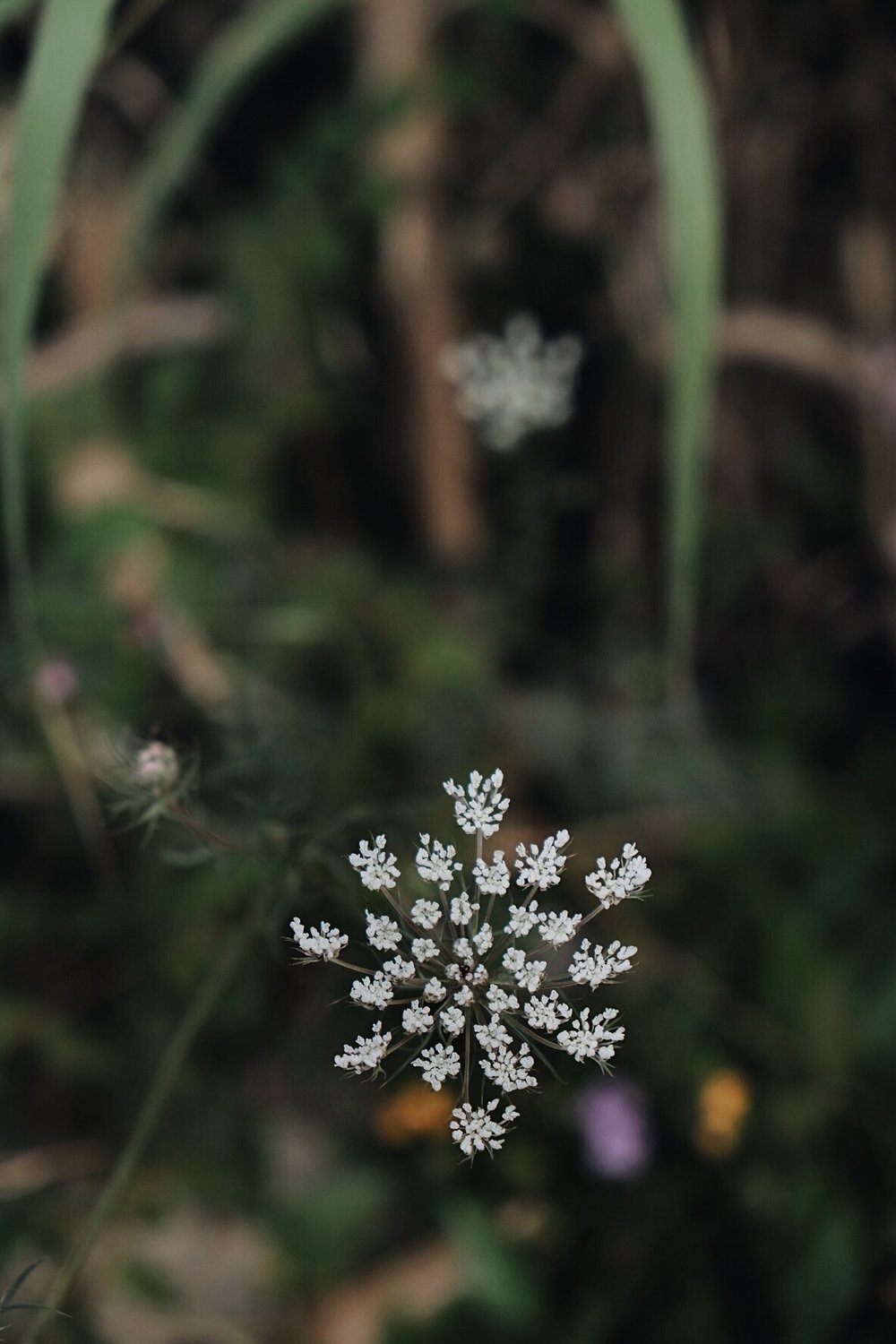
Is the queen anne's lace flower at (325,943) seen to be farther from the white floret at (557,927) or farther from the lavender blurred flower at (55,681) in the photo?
the lavender blurred flower at (55,681)

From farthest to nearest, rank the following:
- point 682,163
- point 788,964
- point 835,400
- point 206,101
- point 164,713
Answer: point 835,400
point 164,713
point 788,964
point 206,101
point 682,163

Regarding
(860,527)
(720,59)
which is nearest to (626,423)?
(860,527)

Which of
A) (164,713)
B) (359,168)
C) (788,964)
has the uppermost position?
(359,168)

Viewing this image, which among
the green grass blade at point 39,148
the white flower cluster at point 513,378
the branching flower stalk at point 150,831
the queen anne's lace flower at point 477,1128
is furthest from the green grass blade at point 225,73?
the queen anne's lace flower at point 477,1128

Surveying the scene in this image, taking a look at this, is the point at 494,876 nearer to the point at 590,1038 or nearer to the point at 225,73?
the point at 590,1038

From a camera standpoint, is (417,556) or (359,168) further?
(417,556)

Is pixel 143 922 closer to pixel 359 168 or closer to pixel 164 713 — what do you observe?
pixel 164 713
